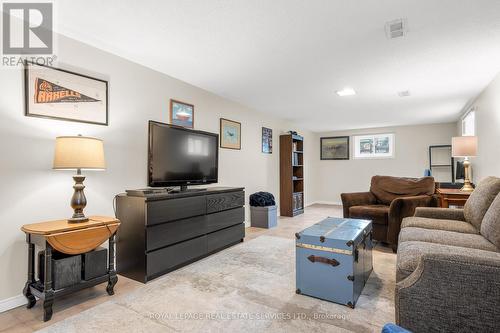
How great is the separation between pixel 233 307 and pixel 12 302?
1.74m

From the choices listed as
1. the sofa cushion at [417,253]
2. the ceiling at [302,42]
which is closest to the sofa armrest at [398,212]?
the sofa cushion at [417,253]

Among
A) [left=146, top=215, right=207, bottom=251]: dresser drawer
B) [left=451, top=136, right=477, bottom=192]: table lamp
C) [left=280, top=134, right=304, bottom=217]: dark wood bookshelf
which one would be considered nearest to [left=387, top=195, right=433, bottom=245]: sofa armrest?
[left=451, top=136, right=477, bottom=192]: table lamp

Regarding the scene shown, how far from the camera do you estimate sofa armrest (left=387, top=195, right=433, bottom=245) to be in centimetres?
329

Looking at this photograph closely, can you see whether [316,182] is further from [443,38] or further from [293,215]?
[443,38]

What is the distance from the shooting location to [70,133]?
2457 millimetres

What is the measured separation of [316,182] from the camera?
27.7 feet

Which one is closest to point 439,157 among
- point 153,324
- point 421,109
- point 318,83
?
point 421,109

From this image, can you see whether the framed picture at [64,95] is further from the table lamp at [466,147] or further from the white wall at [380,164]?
the white wall at [380,164]

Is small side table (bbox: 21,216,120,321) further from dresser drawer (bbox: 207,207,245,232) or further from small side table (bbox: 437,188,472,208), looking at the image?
small side table (bbox: 437,188,472,208)

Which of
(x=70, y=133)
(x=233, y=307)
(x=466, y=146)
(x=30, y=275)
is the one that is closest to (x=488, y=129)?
(x=466, y=146)

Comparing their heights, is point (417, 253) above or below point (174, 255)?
above

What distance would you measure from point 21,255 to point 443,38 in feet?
13.7

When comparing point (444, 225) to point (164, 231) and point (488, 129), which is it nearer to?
point (488, 129)

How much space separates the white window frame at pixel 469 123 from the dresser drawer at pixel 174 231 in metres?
5.02
